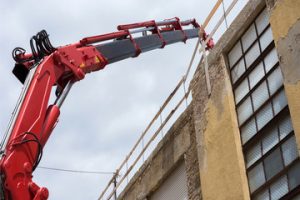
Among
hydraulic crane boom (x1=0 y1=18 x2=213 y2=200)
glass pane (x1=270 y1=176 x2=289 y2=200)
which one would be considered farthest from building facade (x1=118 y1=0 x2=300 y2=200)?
hydraulic crane boom (x1=0 y1=18 x2=213 y2=200)

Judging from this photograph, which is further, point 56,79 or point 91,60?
point 91,60

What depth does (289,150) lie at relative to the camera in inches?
302

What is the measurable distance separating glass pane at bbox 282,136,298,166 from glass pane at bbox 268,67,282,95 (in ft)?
3.24

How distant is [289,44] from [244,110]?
5.54 feet

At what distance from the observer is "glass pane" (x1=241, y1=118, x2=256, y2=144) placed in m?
8.73

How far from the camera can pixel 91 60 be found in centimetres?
1245

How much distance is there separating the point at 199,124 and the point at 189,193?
55.7 inches

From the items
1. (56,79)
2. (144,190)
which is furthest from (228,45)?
(144,190)

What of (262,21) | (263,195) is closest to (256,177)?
(263,195)

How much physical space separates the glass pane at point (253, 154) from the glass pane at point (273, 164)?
295mm

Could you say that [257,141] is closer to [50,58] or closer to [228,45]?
[228,45]

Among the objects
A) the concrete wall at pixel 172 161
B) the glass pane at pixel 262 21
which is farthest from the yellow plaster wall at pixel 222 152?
the glass pane at pixel 262 21

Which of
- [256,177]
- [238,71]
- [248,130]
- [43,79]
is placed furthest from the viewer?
[43,79]

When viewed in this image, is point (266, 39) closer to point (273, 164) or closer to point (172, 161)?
point (273, 164)
